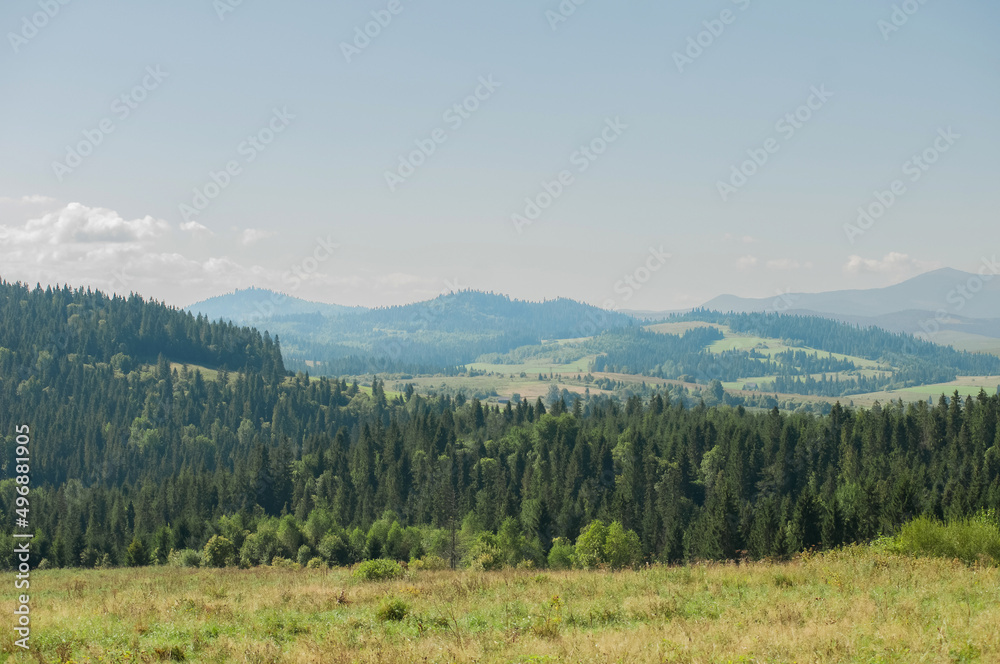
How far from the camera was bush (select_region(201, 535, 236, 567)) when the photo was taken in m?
107

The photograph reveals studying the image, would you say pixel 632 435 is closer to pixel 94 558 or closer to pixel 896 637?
pixel 94 558

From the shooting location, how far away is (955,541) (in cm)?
2980

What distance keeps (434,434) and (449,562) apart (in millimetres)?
64343

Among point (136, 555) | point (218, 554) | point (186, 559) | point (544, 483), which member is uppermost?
point (544, 483)

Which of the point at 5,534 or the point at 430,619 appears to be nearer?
the point at 430,619

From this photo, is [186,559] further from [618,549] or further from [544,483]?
[618,549]

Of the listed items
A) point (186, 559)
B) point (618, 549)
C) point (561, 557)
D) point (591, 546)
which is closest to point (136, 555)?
point (186, 559)

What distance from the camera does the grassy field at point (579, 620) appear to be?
16.9 meters

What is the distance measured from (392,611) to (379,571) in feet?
53.4

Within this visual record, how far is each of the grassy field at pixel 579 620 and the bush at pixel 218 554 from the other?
3426 inches

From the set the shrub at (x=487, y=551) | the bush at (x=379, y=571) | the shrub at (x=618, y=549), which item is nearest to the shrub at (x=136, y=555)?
the shrub at (x=487, y=551)

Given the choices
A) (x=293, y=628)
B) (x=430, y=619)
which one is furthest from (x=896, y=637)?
(x=293, y=628)

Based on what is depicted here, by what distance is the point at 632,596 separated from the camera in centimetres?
2438

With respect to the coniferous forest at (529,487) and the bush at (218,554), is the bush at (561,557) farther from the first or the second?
the bush at (218,554)
